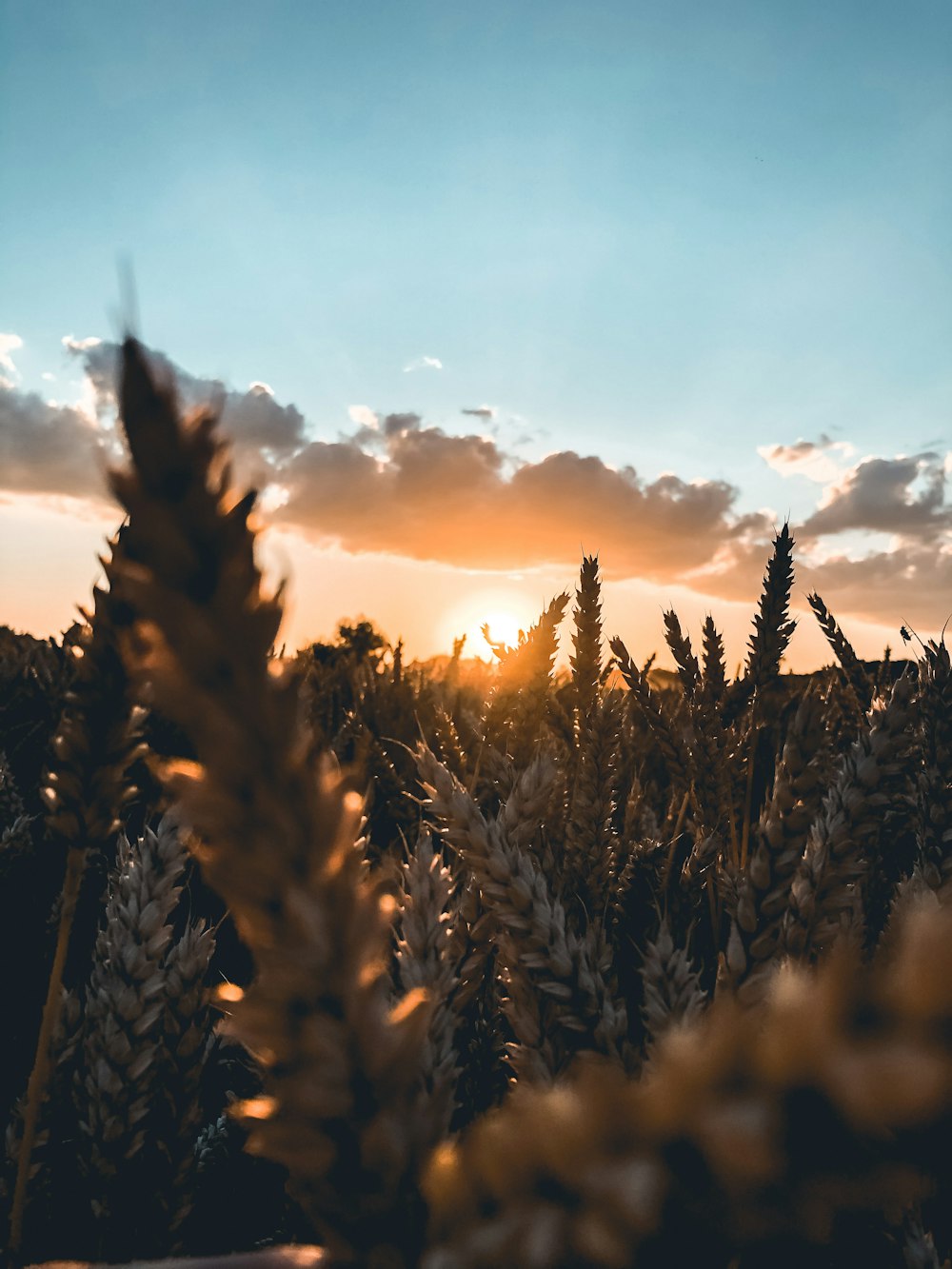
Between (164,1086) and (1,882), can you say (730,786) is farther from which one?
(1,882)

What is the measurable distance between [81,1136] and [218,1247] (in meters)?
0.51

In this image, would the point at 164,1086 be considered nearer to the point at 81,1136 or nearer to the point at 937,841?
the point at 81,1136

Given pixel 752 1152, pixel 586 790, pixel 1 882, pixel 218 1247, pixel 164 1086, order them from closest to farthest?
pixel 752 1152
pixel 164 1086
pixel 218 1247
pixel 586 790
pixel 1 882

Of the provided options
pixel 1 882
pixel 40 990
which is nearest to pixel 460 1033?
pixel 40 990

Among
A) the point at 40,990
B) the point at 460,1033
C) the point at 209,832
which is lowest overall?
the point at 40,990

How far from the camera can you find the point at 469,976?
1423 mm

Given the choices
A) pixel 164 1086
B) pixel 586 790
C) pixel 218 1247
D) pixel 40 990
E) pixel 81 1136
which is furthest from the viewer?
pixel 40 990

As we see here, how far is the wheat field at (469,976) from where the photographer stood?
37cm

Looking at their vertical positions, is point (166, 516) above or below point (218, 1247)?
above

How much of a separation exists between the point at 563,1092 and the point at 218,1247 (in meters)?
1.68

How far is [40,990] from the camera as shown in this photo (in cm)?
224

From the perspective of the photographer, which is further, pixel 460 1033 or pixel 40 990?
pixel 40 990

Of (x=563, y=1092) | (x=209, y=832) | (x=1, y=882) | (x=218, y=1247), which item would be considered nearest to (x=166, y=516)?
(x=209, y=832)

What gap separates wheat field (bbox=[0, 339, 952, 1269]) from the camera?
37 centimetres
